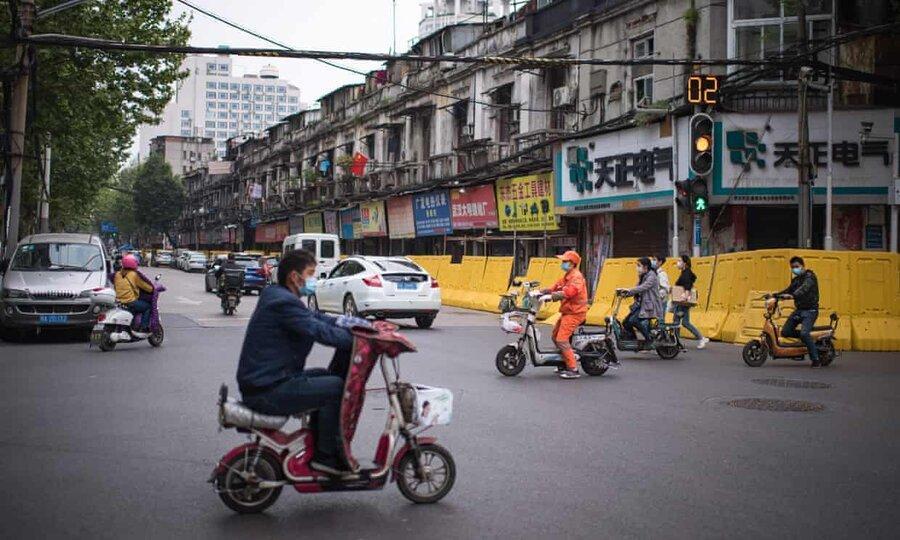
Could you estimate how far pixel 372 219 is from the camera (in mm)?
45031

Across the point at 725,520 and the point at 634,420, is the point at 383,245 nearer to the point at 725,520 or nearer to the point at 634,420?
the point at 634,420

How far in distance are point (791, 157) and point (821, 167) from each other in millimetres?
730

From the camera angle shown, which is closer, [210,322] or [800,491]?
[800,491]

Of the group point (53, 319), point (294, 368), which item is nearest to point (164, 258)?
point (53, 319)

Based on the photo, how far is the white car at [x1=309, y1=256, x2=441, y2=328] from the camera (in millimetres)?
19766

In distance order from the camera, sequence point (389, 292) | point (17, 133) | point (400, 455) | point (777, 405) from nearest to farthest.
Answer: point (400, 455)
point (777, 405)
point (389, 292)
point (17, 133)

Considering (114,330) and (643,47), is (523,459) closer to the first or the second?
(114,330)

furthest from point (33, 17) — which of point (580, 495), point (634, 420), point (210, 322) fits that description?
point (580, 495)

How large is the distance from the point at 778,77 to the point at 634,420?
15.8 m

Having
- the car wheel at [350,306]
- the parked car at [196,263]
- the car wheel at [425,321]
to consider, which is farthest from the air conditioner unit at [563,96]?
the parked car at [196,263]

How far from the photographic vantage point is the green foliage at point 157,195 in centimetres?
9656

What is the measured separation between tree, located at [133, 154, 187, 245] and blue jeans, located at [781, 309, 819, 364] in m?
90.2

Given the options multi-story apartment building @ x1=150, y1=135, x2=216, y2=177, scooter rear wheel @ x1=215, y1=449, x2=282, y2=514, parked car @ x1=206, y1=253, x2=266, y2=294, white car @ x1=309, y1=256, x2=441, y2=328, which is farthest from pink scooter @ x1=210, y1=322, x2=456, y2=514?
multi-story apartment building @ x1=150, y1=135, x2=216, y2=177

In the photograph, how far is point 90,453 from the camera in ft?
23.6
